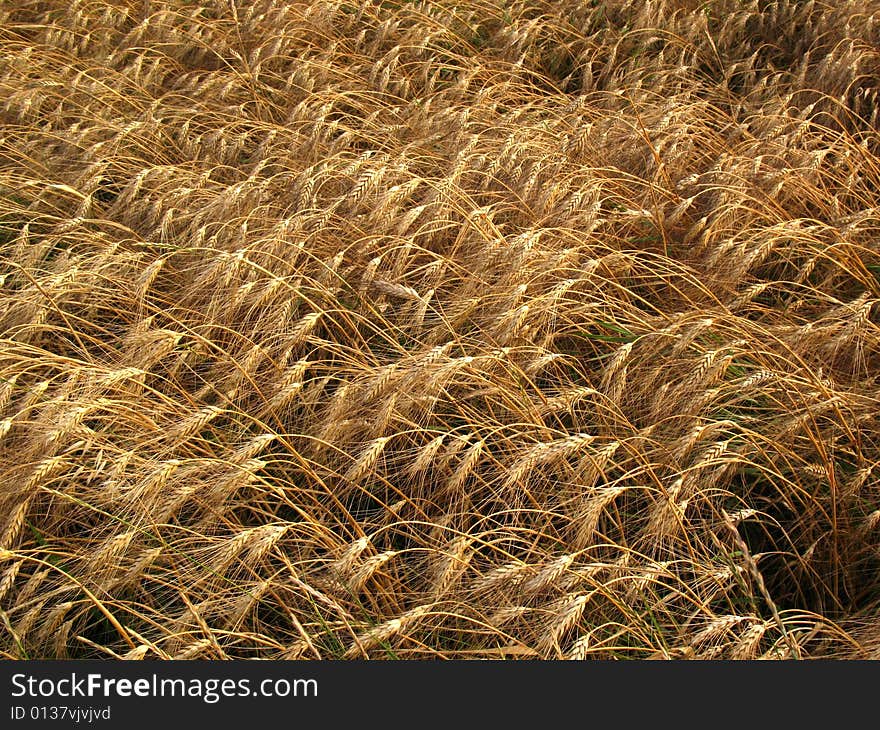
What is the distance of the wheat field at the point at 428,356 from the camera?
2.11 m

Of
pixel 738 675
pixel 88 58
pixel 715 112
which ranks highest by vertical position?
pixel 715 112

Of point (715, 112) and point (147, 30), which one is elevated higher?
point (715, 112)

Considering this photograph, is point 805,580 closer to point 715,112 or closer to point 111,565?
point 111,565

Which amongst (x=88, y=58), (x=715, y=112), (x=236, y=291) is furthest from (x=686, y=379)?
(x=88, y=58)

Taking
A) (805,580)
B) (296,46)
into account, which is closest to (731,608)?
(805,580)

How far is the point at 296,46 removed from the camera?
4.67 m

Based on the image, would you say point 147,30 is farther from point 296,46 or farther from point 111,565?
point 111,565

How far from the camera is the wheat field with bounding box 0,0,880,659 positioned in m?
2.11

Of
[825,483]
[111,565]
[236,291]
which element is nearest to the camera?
[111,565]

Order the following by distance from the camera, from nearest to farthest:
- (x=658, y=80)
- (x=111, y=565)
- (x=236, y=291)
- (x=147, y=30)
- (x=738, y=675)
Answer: (x=738, y=675), (x=111, y=565), (x=236, y=291), (x=658, y=80), (x=147, y=30)

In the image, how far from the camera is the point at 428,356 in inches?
96.0

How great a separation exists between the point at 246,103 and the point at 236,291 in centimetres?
166

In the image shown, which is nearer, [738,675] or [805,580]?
[738,675]

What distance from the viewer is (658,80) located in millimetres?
4395
